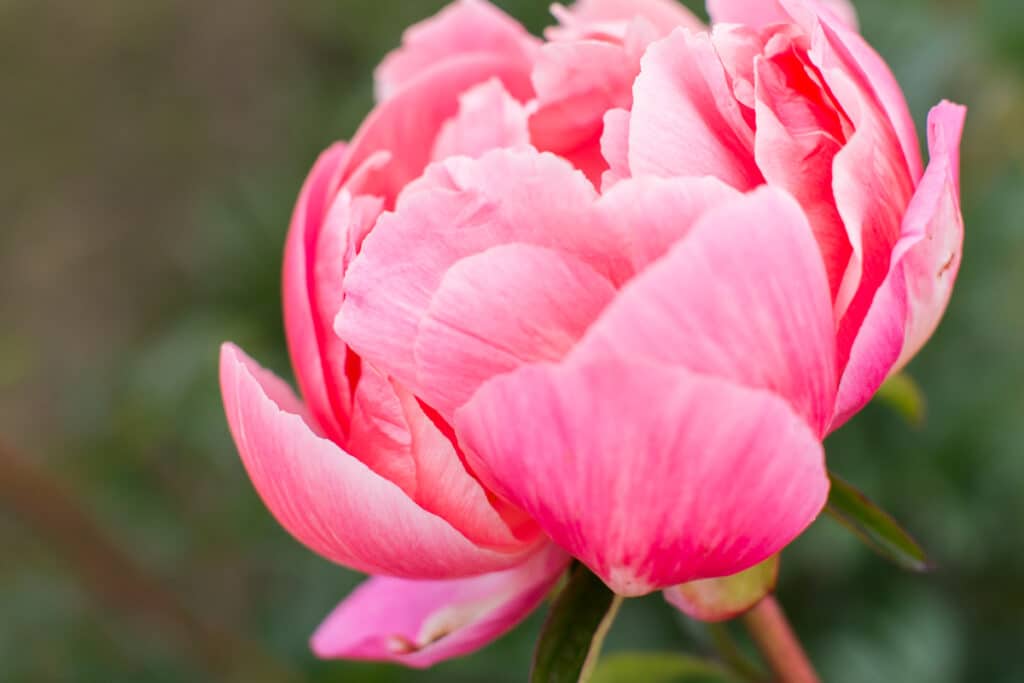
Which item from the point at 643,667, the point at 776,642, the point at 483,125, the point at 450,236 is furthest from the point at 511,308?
the point at 643,667

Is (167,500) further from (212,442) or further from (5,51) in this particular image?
(5,51)

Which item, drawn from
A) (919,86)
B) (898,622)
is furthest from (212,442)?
(919,86)

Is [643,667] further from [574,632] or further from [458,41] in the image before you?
[458,41]

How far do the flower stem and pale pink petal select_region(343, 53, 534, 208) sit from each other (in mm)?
242

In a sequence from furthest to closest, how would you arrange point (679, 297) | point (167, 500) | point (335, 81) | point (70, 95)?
point (70, 95), point (335, 81), point (167, 500), point (679, 297)

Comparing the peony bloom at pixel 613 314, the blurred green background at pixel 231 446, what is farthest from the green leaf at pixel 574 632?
the blurred green background at pixel 231 446

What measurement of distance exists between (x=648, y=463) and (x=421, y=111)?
234mm

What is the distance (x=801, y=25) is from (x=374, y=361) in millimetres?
197

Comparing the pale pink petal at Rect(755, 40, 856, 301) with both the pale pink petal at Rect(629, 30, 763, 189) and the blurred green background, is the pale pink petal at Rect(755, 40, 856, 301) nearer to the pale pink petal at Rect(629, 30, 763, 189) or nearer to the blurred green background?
the pale pink petal at Rect(629, 30, 763, 189)

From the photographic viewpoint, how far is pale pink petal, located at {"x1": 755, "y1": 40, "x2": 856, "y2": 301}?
41 centimetres

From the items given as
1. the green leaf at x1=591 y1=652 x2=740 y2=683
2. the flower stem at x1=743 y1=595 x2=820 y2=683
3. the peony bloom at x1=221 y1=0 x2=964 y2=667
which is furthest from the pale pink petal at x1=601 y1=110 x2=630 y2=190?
the green leaf at x1=591 y1=652 x2=740 y2=683

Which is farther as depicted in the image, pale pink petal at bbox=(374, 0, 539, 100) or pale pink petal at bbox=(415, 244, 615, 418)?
pale pink petal at bbox=(374, 0, 539, 100)

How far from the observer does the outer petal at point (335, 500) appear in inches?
16.2

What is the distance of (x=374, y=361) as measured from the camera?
0.41 meters
